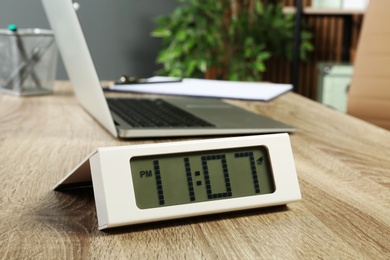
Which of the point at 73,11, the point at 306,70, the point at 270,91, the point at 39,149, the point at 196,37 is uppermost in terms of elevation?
the point at 73,11

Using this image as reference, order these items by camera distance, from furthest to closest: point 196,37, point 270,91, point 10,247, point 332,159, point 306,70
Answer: point 306,70 < point 196,37 < point 270,91 < point 332,159 < point 10,247

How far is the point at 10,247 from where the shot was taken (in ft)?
1.36

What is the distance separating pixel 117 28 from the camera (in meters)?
3.03

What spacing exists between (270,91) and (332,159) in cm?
61

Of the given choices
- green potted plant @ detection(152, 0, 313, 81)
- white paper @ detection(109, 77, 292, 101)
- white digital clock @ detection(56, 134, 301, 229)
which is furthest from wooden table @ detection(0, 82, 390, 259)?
green potted plant @ detection(152, 0, 313, 81)

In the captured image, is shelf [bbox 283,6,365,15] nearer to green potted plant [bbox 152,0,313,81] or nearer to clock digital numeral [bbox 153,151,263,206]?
green potted plant [bbox 152,0,313,81]

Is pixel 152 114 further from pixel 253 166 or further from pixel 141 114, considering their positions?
pixel 253 166

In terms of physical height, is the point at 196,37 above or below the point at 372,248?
below

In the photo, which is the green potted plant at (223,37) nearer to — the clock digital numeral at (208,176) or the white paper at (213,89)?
the white paper at (213,89)

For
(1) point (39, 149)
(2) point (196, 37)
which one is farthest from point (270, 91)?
(2) point (196, 37)

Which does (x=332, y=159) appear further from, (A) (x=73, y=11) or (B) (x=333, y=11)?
(B) (x=333, y=11)

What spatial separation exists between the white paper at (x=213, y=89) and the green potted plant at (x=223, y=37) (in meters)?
1.31

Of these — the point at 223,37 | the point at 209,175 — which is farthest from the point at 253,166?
the point at 223,37

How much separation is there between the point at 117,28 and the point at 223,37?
1.88ft
